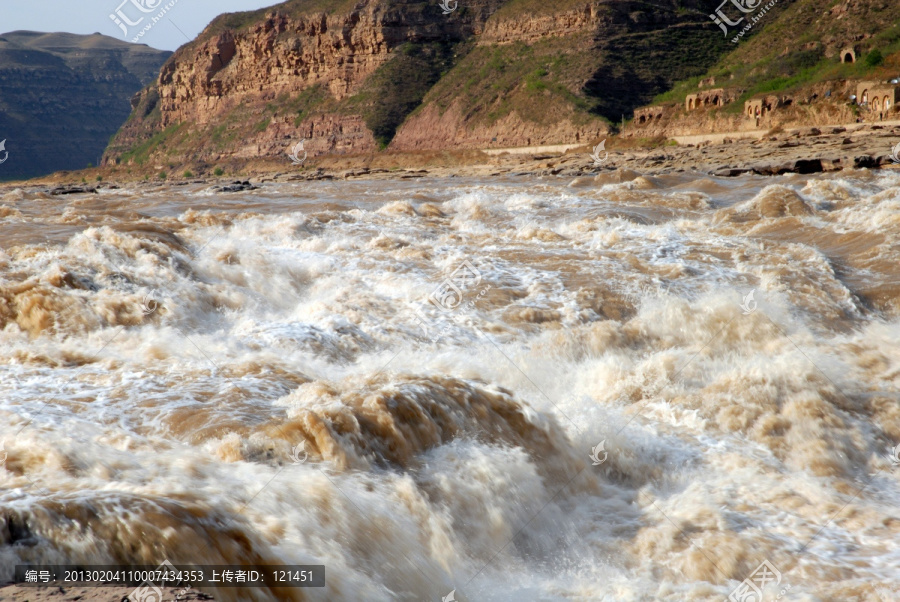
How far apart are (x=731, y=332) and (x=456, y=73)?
221ft

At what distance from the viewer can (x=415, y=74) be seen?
7556cm

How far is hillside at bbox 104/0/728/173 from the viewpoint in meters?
59.4

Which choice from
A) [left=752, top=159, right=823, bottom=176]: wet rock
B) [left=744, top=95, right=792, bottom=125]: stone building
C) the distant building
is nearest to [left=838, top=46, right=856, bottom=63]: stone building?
[left=744, top=95, right=792, bottom=125]: stone building

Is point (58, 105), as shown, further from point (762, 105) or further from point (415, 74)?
point (762, 105)

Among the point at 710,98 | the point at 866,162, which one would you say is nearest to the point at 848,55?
the point at 710,98

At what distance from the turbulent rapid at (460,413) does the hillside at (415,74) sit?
44345 millimetres

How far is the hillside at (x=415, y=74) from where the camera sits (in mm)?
59438

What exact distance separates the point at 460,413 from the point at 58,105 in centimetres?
17974

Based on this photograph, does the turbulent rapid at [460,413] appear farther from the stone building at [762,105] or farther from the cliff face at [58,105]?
the cliff face at [58,105]

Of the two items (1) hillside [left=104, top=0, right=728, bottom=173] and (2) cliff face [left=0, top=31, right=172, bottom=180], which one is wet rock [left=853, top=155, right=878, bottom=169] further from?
(2) cliff face [left=0, top=31, right=172, bottom=180]

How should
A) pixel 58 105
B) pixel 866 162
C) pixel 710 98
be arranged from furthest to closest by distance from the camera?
pixel 58 105, pixel 710 98, pixel 866 162

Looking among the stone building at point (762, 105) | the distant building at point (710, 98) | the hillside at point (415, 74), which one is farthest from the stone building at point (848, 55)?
the hillside at point (415, 74)

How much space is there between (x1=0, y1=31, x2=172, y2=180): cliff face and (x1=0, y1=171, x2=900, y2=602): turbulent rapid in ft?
446

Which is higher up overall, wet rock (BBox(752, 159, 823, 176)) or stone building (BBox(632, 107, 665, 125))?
stone building (BBox(632, 107, 665, 125))
